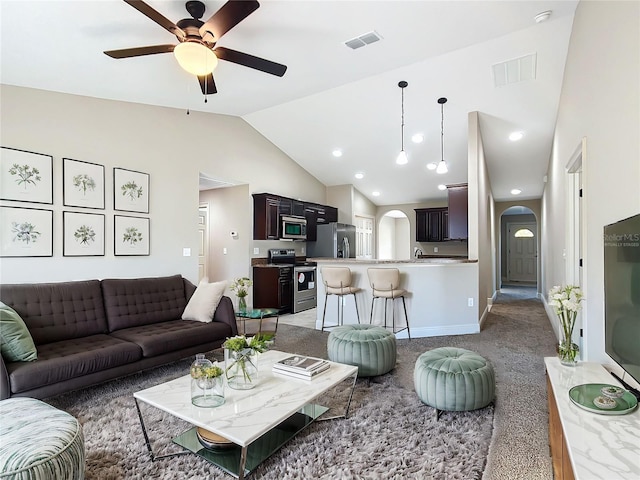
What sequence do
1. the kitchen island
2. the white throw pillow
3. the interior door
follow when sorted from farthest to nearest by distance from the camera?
the interior door, the kitchen island, the white throw pillow

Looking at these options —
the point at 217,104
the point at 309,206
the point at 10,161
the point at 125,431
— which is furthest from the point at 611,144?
the point at 309,206

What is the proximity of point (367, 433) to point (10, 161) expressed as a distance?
3807mm

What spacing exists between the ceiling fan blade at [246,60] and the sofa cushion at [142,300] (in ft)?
8.21

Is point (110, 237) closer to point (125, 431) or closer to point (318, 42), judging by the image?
point (125, 431)

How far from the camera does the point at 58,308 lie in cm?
320

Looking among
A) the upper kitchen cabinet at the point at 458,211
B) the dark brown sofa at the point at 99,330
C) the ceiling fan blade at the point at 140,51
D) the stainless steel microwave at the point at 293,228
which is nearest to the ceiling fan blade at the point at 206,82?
the ceiling fan blade at the point at 140,51

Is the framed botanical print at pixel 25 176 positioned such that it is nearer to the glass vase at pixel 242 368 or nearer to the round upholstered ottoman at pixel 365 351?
the glass vase at pixel 242 368

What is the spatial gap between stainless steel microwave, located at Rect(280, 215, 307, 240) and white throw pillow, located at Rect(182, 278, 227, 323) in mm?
2773

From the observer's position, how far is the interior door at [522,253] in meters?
11.3

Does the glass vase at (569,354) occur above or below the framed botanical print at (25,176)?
below

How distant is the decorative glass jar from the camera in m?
1.92

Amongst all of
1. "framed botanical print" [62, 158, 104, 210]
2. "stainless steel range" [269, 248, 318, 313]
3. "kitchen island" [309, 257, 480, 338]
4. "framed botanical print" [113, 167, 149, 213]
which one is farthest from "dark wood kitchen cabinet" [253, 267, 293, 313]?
"framed botanical print" [62, 158, 104, 210]

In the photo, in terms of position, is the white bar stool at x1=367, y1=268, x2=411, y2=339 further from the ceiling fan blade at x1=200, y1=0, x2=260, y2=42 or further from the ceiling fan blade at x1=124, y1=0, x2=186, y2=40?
the ceiling fan blade at x1=124, y1=0, x2=186, y2=40

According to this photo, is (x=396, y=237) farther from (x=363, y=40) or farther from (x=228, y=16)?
(x=228, y=16)
